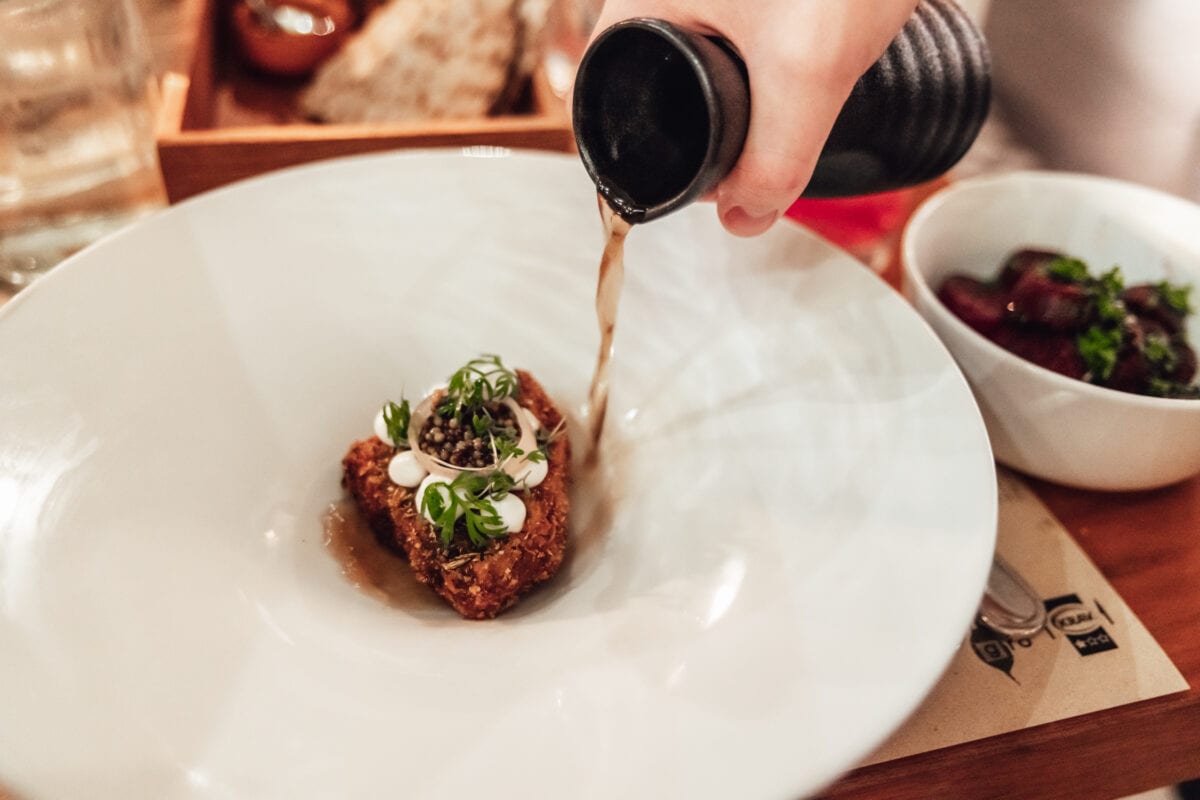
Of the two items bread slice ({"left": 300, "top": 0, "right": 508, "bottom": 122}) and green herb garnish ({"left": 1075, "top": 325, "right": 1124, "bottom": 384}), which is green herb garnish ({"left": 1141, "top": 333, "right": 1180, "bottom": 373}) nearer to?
green herb garnish ({"left": 1075, "top": 325, "right": 1124, "bottom": 384})

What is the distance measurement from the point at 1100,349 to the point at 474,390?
25.8 inches

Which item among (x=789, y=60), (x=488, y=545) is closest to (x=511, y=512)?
(x=488, y=545)

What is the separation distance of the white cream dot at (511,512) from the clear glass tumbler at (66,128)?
2.42ft

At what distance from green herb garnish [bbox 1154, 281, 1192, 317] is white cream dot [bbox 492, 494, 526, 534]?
30.2 inches

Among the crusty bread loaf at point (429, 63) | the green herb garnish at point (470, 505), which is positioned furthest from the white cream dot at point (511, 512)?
the crusty bread loaf at point (429, 63)

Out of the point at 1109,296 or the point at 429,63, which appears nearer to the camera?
the point at 1109,296

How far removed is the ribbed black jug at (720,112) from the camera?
64cm

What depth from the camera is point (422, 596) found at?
859 millimetres

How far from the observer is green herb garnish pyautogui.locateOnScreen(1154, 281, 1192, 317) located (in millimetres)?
979

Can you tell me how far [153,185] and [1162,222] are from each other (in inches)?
53.3

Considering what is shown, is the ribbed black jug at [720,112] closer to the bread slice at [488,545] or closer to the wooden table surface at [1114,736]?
the bread slice at [488,545]

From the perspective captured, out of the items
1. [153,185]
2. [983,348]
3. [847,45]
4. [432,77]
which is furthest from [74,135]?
[983,348]

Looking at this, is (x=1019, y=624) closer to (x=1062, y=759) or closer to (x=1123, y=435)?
(x=1062, y=759)

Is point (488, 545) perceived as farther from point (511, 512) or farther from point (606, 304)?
point (606, 304)
